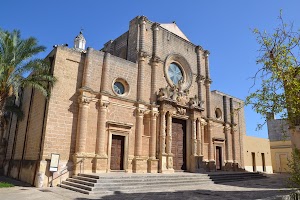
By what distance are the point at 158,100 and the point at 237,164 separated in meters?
11.5

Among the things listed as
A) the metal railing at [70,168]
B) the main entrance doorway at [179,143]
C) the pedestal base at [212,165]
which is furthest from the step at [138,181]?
the pedestal base at [212,165]

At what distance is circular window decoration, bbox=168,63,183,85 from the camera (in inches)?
798

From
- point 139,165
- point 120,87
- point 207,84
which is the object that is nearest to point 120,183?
point 139,165

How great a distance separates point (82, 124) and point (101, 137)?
138 centimetres

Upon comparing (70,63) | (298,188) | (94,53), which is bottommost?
(298,188)

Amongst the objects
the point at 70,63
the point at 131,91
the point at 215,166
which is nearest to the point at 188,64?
the point at 131,91

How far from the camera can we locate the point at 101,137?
47.4 ft

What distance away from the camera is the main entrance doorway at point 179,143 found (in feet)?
61.1

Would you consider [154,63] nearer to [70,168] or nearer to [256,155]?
[70,168]

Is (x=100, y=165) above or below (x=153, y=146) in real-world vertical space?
below

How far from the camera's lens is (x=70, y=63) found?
14547 millimetres

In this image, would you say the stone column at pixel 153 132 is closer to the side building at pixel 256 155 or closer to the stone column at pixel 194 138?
the stone column at pixel 194 138

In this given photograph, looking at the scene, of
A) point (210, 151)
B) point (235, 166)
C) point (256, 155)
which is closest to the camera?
point (210, 151)

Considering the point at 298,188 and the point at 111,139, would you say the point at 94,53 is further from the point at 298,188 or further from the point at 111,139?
the point at 298,188
